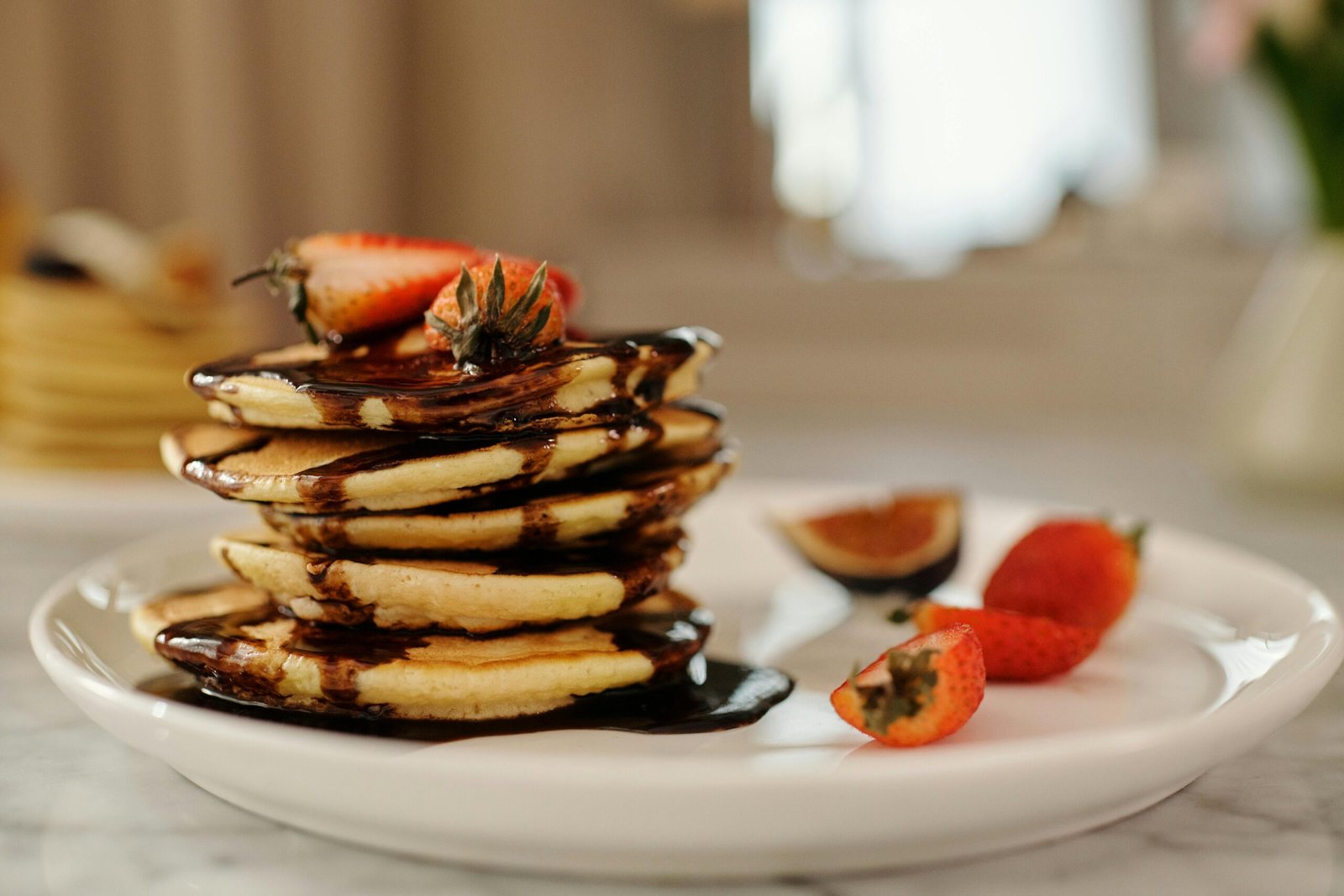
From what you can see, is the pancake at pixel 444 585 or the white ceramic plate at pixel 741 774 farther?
the pancake at pixel 444 585

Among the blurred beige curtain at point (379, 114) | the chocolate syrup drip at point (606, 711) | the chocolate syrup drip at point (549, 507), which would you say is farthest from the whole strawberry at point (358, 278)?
the blurred beige curtain at point (379, 114)

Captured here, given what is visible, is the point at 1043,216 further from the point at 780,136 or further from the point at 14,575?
the point at 14,575

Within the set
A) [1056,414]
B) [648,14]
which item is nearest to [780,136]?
[648,14]

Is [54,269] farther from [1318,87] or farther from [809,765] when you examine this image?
[1318,87]

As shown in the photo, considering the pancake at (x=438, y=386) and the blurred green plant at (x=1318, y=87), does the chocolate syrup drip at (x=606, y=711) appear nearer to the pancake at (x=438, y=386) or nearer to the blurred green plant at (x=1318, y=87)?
the pancake at (x=438, y=386)

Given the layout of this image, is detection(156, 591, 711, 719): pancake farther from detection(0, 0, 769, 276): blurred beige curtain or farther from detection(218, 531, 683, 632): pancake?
detection(0, 0, 769, 276): blurred beige curtain

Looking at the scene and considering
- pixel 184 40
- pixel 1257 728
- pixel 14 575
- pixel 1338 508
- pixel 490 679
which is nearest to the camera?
pixel 1257 728
